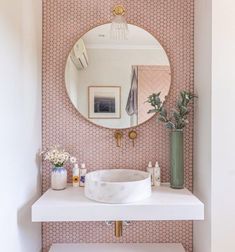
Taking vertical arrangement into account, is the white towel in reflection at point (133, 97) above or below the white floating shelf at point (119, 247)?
above

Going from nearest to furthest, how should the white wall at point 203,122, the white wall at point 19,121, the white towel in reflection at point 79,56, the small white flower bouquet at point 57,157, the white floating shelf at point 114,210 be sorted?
1. the white wall at point 19,121
2. the white floating shelf at point 114,210
3. the white wall at point 203,122
4. the small white flower bouquet at point 57,157
5. the white towel in reflection at point 79,56

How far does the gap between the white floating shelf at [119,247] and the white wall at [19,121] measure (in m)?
0.19

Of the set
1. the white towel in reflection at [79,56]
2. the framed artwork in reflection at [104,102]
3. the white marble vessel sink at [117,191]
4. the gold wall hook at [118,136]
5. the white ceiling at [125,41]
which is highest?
the white ceiling at [125,41]

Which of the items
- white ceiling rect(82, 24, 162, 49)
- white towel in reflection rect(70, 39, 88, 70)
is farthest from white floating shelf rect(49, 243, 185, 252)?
white ceiling rect(82, 24, 162, 49)

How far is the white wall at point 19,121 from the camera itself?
1393 mm

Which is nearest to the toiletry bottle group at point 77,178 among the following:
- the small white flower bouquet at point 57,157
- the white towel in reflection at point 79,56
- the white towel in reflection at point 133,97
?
the small white flower bouquet at point 57,157

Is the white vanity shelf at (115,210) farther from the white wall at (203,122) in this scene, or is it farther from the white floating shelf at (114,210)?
the white wall at (203,122)

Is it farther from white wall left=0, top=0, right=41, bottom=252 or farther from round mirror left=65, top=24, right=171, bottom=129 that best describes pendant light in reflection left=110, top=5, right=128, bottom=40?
white wall left=0, top=0, right=41, bottom=252

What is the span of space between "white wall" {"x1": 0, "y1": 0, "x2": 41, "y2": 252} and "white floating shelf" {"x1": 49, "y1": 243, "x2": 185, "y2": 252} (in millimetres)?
190

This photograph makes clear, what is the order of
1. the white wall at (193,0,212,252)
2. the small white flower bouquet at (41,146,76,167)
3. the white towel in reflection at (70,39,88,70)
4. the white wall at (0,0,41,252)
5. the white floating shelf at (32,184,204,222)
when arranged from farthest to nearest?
the white towel in reflection at (70,39,88,70), the small white flower bouquet at (41,146,76,167), the white wall at (193,0,212,252), the white floating shelf at (32,184,204,222), the white wall at (0,0,41,252)

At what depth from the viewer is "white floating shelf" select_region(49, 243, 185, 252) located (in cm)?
198

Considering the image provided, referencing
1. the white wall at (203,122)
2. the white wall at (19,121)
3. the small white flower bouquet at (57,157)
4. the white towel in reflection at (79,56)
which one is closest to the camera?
the white wall at (19,121)

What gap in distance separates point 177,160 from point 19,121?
3.36ft
